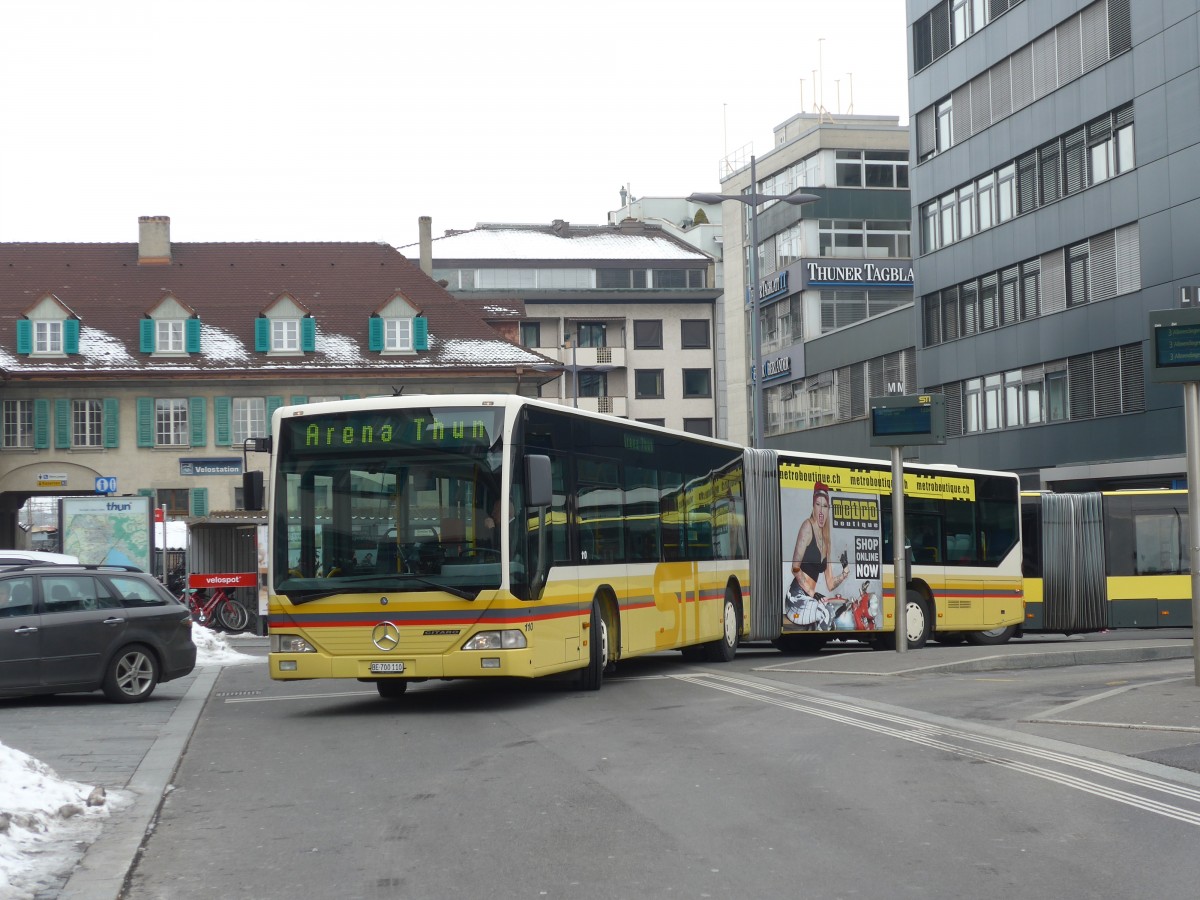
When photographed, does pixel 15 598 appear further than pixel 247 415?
No

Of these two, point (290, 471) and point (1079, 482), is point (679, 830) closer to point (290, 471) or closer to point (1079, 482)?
point (290, 471)

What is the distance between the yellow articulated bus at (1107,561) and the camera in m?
30.7

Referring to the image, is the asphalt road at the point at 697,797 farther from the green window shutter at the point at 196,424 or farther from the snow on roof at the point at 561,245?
the snow on roof at the point at 561,245

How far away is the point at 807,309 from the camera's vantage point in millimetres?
64562

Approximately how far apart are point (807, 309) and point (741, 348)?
37.2 ft

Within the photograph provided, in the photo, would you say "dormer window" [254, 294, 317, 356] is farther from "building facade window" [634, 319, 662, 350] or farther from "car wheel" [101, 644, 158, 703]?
"car wheel" [101, 644, 158, 703]

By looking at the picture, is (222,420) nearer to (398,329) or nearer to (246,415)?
(246,415)

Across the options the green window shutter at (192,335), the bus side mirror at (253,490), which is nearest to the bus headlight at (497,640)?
the bus side mirror at (253,490)

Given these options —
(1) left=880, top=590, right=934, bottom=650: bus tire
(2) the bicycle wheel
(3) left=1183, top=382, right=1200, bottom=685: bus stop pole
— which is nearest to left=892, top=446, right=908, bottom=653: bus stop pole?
(1) left=880, top=590, right=934, bottom=650: bus tire

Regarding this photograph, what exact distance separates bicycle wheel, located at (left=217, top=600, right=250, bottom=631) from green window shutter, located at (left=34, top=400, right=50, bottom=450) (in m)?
20.9

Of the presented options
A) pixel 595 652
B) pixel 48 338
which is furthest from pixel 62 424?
pixel 595 652

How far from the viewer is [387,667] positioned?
14859 mm

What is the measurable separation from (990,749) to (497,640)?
498 centimetres

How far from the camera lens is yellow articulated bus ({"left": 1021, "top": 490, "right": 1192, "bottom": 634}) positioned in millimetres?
30688
